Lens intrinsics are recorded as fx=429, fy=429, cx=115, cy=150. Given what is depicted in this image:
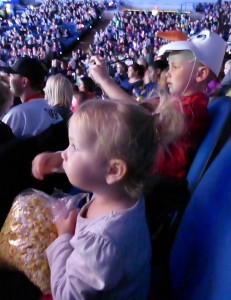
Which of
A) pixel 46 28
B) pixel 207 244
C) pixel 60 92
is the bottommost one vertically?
pixel 46 28

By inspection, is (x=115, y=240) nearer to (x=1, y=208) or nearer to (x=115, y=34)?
(x=1, y=208)

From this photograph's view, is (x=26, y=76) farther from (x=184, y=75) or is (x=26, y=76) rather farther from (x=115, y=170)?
(x=115, y=170)

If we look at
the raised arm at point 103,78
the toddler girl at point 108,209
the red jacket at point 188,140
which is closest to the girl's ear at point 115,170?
the toddler girl at point 108,209

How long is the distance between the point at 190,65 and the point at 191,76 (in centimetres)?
4

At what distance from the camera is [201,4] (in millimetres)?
22469

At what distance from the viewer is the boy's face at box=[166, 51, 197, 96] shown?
1564 mm

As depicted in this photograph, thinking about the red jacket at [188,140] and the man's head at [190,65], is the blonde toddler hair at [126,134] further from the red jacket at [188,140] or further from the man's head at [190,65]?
the man's head at [190,65]

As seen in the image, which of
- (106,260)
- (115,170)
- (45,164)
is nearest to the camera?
(106,260)

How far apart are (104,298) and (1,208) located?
23.8 inches

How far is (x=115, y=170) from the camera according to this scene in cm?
90

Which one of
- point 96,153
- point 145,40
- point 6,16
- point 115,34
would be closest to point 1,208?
point 96,153

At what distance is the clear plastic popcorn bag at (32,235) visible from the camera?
1011 mm

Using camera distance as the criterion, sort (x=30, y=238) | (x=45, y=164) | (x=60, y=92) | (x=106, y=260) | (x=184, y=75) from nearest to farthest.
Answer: (x=106, y=260) < (x=30, y=238) < (x=45, y=164) < (x=184, y=75) < (x=60, y=92)

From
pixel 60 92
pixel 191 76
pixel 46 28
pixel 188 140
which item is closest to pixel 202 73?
pixel 191 76
